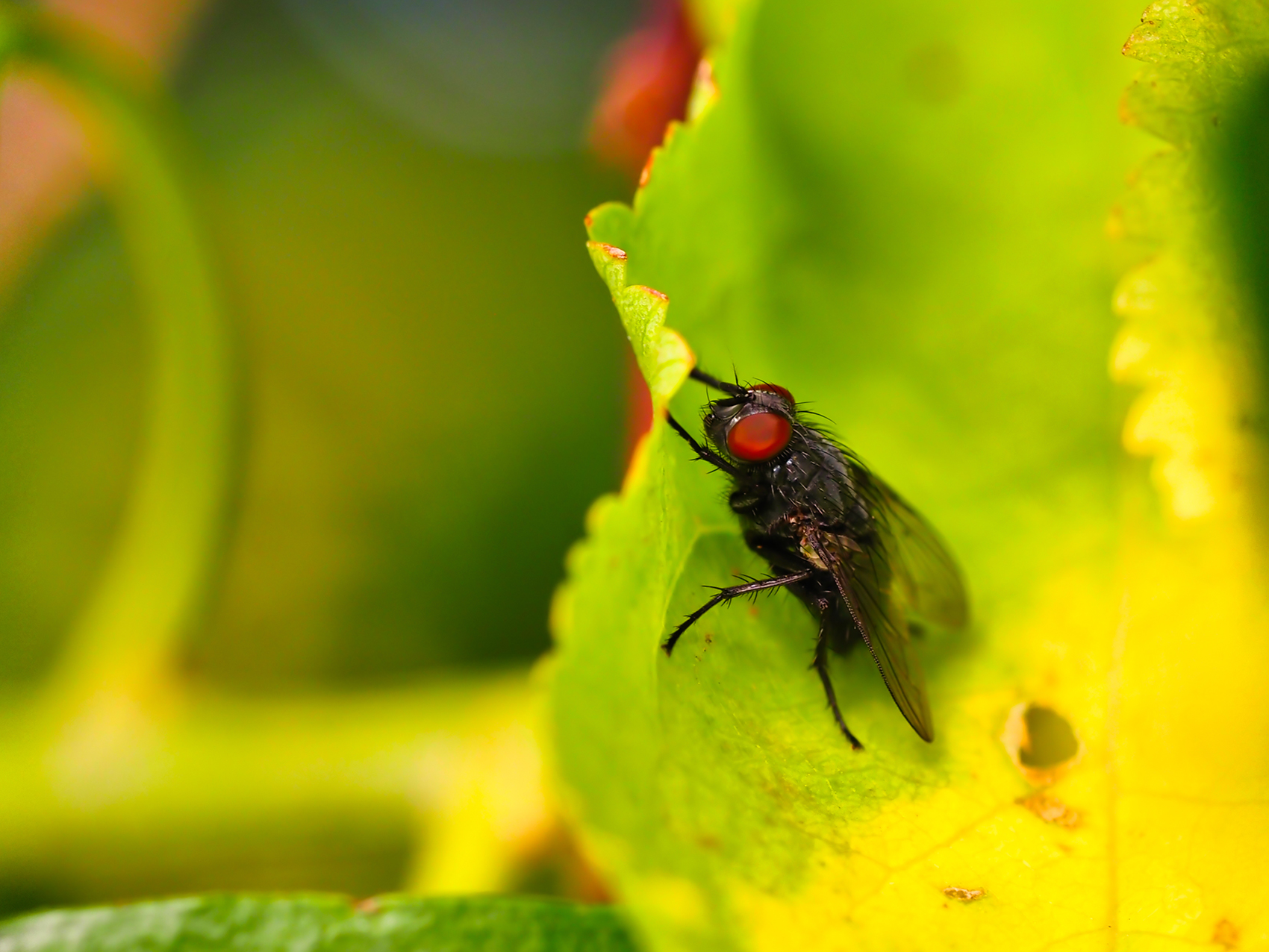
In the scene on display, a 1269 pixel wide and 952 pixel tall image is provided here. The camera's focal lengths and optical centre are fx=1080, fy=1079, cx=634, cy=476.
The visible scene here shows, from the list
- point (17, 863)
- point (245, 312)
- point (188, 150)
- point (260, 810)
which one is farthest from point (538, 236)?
point (17, 863)

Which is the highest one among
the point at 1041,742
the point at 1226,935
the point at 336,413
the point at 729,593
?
the point at 336,413

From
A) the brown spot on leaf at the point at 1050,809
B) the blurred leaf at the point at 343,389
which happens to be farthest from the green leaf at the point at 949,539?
the blurred leaf at the point at 343,389

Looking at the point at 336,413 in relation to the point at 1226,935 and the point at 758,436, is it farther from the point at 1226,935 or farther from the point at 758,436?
the point at 1226,935

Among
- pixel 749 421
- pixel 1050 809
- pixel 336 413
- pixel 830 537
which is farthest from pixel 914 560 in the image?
pixel 336 413

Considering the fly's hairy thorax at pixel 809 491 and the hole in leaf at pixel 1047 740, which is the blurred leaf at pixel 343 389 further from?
the hole in leaf at pixel 1047 740

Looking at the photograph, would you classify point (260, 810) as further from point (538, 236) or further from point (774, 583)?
point (538, 236)

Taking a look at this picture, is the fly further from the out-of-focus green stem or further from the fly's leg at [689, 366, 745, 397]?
the out-of-focus green stem
